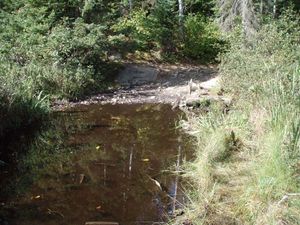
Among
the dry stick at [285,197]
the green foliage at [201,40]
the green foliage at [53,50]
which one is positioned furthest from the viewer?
the green foliage at [201,40]

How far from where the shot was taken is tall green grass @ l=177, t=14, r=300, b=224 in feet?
18.0

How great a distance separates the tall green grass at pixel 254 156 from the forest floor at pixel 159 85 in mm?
3930

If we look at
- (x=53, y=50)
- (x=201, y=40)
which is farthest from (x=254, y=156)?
(x=201, y=40)

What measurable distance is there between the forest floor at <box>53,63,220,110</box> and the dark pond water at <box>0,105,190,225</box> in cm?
183

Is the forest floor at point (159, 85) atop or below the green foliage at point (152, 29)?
below

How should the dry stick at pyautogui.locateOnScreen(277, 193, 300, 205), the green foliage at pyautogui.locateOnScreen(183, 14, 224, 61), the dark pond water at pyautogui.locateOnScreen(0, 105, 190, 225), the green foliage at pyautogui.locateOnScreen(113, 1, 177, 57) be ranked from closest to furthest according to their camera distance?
1. the dry stick at pyautogui.locateOnScreen(277, 193, 300, 205)
2. the dark pond water at pyautogui.locateOnScreen(0, 105, 190, 225)
3. the green foliage at pyautogui.locateOnScreen(113, 1, 177, 57)
4. the green foliage at pyautogui.locateOnScreen(183, 14, 224, 61)

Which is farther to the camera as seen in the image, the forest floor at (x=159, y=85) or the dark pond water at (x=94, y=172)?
the forest floor at (x=159, y=85)

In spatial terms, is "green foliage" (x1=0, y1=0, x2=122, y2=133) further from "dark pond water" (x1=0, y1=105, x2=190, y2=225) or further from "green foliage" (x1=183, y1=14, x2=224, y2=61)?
"green foliage" (x1=183, y1=14, x2=224, y2=61)

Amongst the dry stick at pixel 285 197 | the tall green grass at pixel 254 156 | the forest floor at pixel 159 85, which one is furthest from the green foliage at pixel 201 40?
the dry stick at pixel 285 197

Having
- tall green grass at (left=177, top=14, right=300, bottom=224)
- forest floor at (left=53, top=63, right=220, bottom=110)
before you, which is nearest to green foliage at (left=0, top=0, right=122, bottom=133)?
forest floor at (left=53, top=63, right=220, bottom=110)

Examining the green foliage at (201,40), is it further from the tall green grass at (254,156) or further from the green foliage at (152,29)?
the tall green grass at (254,156)

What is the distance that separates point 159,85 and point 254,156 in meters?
9.38

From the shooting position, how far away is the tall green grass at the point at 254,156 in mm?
5488

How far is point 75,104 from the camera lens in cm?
1316
